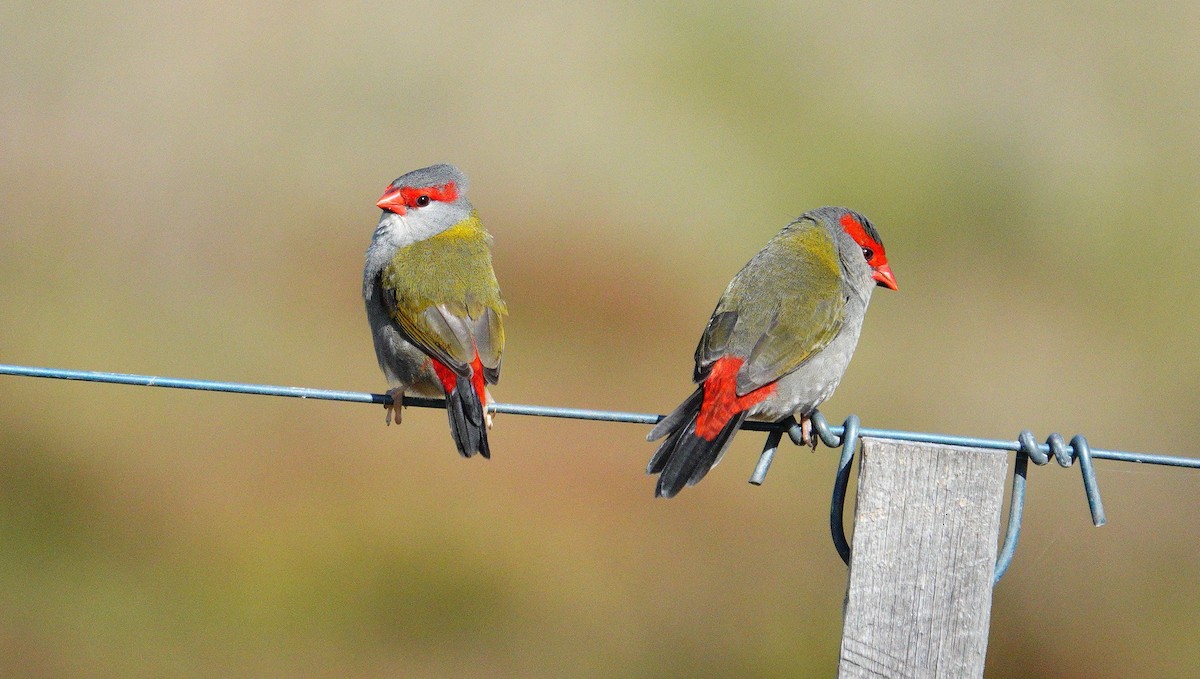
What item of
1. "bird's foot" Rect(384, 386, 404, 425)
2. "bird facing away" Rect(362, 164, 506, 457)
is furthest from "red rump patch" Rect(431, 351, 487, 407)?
"bird's foot" Rect(384, 386, 404, 425)

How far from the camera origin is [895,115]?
11.3 metres

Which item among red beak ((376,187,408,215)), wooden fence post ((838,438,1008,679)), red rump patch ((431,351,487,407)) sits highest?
red beak ((376,187,408,215))

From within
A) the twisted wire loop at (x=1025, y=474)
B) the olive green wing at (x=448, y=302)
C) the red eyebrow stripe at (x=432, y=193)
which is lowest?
the twisted wire loop at (x=1025, y=474)

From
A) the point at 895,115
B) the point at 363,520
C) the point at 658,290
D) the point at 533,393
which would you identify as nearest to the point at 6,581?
the point at 363,520

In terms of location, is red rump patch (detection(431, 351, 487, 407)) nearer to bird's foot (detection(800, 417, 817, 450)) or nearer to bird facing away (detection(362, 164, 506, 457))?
bird facing away (detection(362, 164, 506, 457))

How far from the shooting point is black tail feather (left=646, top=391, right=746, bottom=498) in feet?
13.0

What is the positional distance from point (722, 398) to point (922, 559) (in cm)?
194

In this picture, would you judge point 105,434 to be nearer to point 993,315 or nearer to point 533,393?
point 533,393

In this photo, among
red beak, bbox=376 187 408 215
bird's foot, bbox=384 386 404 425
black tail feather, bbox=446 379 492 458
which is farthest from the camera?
red beak, bbox=376 187 408 215

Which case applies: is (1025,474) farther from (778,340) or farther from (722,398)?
(778,340)

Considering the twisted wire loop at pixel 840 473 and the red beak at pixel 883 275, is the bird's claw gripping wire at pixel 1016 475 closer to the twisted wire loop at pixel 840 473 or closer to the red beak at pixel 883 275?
the twisted wire loop at pixel 840 473

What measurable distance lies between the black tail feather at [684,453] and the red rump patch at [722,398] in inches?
1.0

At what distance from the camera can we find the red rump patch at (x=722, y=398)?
415cm

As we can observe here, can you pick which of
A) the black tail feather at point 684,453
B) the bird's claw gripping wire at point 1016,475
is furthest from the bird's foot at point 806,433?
the bird's claw gripping wire at point 1016,475
